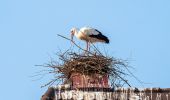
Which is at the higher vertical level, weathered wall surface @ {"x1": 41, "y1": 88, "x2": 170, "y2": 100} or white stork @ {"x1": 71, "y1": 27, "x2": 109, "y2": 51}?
white stork @ {"x1": 71, "y1": 27, "x2": 109, "y2": 51}

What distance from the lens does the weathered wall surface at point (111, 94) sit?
10172 mm

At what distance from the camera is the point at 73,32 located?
18.2 metres

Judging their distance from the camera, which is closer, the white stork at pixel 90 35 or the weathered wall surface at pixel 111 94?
the weathered wall surface at pixel 111 94

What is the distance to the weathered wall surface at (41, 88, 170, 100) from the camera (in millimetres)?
10172

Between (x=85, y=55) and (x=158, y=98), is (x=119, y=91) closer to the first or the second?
(x=158, y=98)

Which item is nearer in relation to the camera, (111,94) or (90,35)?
(111,94)

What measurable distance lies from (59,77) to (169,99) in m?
3.19

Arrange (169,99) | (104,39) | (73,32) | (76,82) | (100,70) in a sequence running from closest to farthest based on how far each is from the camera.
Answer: (169,99) < (76,82) < (100,70) < (104,39) < (73,32)

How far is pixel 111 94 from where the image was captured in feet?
33.6

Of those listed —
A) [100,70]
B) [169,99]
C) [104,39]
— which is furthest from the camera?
[104,39]

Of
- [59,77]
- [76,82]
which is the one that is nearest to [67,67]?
[59,77]

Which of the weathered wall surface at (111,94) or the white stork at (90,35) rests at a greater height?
the white stork at (90,35)

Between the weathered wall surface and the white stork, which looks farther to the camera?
the white stork

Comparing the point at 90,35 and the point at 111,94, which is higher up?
the point at 90,35
